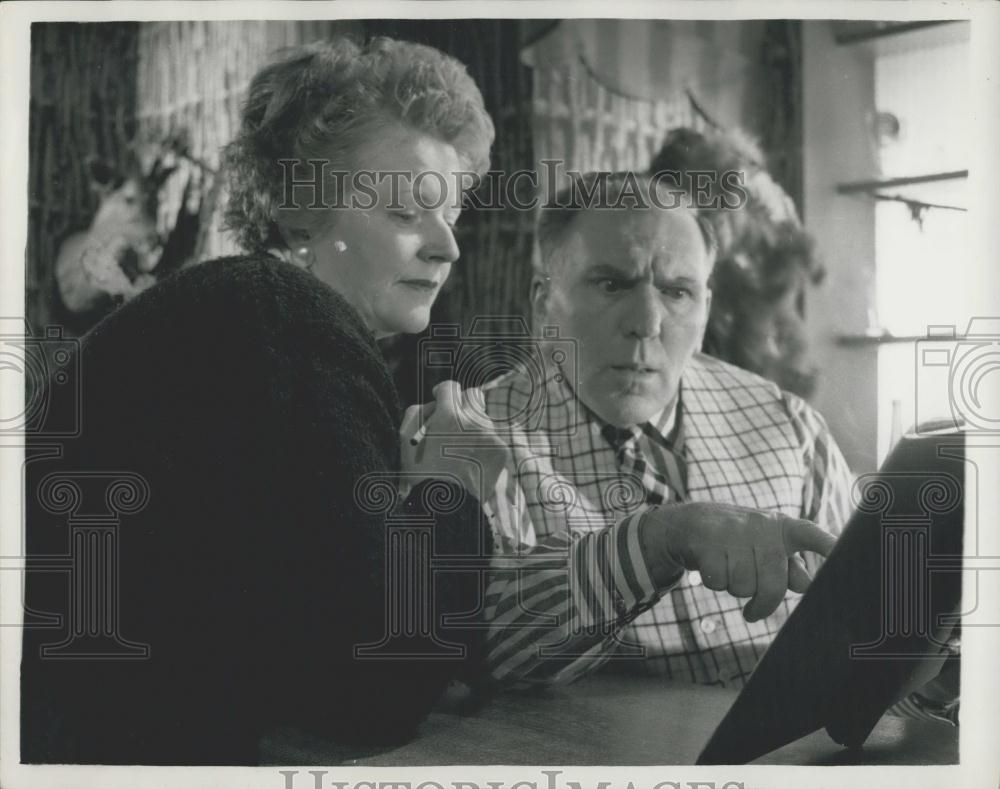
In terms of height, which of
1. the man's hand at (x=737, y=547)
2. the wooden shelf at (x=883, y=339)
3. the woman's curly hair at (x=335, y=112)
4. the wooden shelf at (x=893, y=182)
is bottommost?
the man's hand at (x=737, y=547)

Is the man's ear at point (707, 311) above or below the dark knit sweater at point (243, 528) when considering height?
above

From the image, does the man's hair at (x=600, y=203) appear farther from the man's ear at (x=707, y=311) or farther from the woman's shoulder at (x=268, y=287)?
the woman's shoulder at (x=268, y=287)

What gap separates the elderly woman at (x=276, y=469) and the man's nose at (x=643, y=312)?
0.26 meters

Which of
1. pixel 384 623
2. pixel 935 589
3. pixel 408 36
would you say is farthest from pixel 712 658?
pixel 408 36

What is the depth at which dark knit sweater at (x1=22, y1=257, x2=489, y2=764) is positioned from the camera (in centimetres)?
120

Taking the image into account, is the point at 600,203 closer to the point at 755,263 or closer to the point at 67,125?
the point at 755,263

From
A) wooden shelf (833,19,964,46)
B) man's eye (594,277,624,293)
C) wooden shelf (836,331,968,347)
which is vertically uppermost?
wooden shelf (833,19,964,46)

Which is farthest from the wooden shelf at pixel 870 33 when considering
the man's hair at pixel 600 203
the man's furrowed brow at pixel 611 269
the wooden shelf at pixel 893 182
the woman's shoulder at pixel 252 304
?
the woman's shoulder at pixel 252 304

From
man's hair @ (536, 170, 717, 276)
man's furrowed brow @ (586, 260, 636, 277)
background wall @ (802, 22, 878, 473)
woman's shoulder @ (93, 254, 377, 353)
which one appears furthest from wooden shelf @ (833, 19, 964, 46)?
woman's shoulder @ (93, 254, 377, 353)

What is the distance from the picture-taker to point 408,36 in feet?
4.19

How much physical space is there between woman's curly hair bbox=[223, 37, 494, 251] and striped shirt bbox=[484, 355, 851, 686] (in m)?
0.37

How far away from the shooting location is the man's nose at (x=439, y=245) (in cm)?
126

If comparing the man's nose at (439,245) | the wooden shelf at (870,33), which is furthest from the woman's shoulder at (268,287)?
the wooden shelf at (870,33)

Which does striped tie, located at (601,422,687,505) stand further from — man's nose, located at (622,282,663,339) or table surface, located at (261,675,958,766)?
table surface, located at (261,675,958,766)
